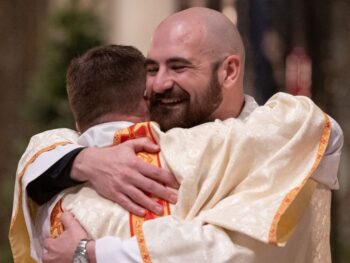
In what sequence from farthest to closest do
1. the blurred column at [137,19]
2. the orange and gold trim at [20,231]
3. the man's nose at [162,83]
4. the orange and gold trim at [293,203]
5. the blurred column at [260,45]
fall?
the blurred column at [137,19] < the blurred column at [260,45] < the orange and gold trim at [20,231] < the man's nose at [162,83] < the orange and gold trim at [293,203]

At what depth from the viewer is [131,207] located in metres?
2.23

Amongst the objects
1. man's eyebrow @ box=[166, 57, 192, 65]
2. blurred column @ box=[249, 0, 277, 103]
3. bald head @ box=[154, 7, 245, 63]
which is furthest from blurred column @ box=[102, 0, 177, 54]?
man's eyebrow @ box=[166, 57, 192, 65]

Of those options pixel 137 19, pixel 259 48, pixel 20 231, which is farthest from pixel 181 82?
pixel 137 19

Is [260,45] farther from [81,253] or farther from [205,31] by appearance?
[81,253]

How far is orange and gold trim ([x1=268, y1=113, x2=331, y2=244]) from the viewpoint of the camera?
2.08 m

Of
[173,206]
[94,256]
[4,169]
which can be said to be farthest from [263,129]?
[4,169]

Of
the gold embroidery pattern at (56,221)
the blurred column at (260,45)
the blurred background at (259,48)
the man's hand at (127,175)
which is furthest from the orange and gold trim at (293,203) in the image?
the blurred column at (260,45)

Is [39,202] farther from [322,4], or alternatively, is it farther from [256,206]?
[322,4]

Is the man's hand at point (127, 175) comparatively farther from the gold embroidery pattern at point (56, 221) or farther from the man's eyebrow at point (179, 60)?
the man's eyebrow at point (179, 60)

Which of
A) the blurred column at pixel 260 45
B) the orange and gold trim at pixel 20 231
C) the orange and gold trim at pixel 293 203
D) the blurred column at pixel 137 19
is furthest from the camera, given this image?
the blurred column at pixel 137 19

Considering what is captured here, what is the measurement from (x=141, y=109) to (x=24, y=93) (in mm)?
4241

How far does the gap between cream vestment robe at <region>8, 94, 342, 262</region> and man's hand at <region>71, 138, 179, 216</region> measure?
0.04 metres

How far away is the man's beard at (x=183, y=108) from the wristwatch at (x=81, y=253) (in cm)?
41

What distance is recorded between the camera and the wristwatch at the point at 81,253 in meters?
2.19
